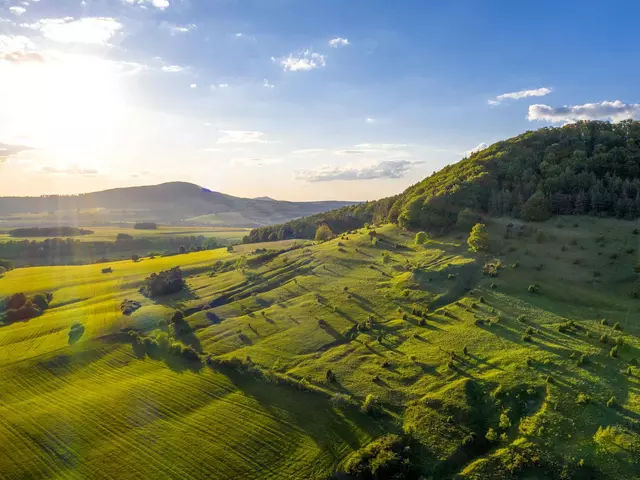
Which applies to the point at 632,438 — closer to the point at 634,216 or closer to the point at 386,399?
the point at 386,399

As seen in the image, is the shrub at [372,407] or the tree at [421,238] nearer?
the shrub at [372,407]

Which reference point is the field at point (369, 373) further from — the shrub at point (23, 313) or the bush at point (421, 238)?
the shrub at point (23, 313)

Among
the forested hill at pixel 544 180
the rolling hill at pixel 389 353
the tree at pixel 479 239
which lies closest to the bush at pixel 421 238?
the rolling hill at pixel 389 353

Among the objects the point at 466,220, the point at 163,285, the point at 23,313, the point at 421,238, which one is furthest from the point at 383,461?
the point at 23,313

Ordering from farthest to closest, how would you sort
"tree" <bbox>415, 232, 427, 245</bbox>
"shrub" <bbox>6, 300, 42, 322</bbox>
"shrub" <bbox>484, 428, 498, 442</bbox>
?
"shrub" <bbox>6, 300, 42, 322</bbox>, "tree" <bbox>415, 232, 427, 245</bbox>, "shrub" <bbox>484, 428, 498, 442</bbox>

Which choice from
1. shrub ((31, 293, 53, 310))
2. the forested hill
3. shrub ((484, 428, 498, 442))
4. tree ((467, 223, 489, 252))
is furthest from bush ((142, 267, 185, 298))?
shrub ((484, 428, 498, 442))

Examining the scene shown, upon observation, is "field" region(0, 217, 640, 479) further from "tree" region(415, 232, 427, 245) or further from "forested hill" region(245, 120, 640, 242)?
"forested hill" region(245, 120, 640, 242)

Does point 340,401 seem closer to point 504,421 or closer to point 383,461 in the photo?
point 383,461
